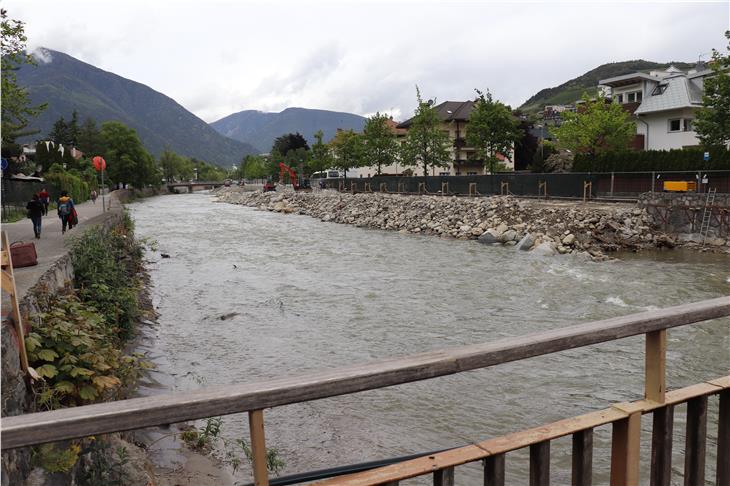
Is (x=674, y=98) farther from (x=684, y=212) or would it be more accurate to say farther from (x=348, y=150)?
(x=348, y=150)

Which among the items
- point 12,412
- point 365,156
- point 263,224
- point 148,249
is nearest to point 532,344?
point 12,412

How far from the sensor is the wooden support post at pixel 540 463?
2.26 meters

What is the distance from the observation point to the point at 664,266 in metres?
18.7

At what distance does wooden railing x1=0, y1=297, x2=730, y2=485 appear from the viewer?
5.19ft

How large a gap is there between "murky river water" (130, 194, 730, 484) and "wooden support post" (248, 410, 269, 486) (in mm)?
4537

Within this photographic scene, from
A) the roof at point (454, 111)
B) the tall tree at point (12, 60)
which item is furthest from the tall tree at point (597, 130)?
Result: the tall tree at point (12, 60)

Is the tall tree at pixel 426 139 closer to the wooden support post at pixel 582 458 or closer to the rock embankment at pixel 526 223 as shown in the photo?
the rock embankment at pixel 526 223

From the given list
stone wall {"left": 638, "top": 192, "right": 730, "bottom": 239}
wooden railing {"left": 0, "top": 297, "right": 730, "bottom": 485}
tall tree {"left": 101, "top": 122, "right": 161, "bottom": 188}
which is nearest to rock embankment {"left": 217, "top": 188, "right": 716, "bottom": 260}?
stone wall {"left": 638, "top": 192, "right": 730, "bottom": 239}

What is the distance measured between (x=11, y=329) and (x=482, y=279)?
1379 cm

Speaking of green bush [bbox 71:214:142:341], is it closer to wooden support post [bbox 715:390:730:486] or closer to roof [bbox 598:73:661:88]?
wooden support post [bbox 715:390:730:486]

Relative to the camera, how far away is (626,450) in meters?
2.45

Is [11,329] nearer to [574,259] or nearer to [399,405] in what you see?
[399,405]

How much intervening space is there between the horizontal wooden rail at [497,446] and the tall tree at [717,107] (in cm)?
3251

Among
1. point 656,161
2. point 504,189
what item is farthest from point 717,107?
point 504,189
